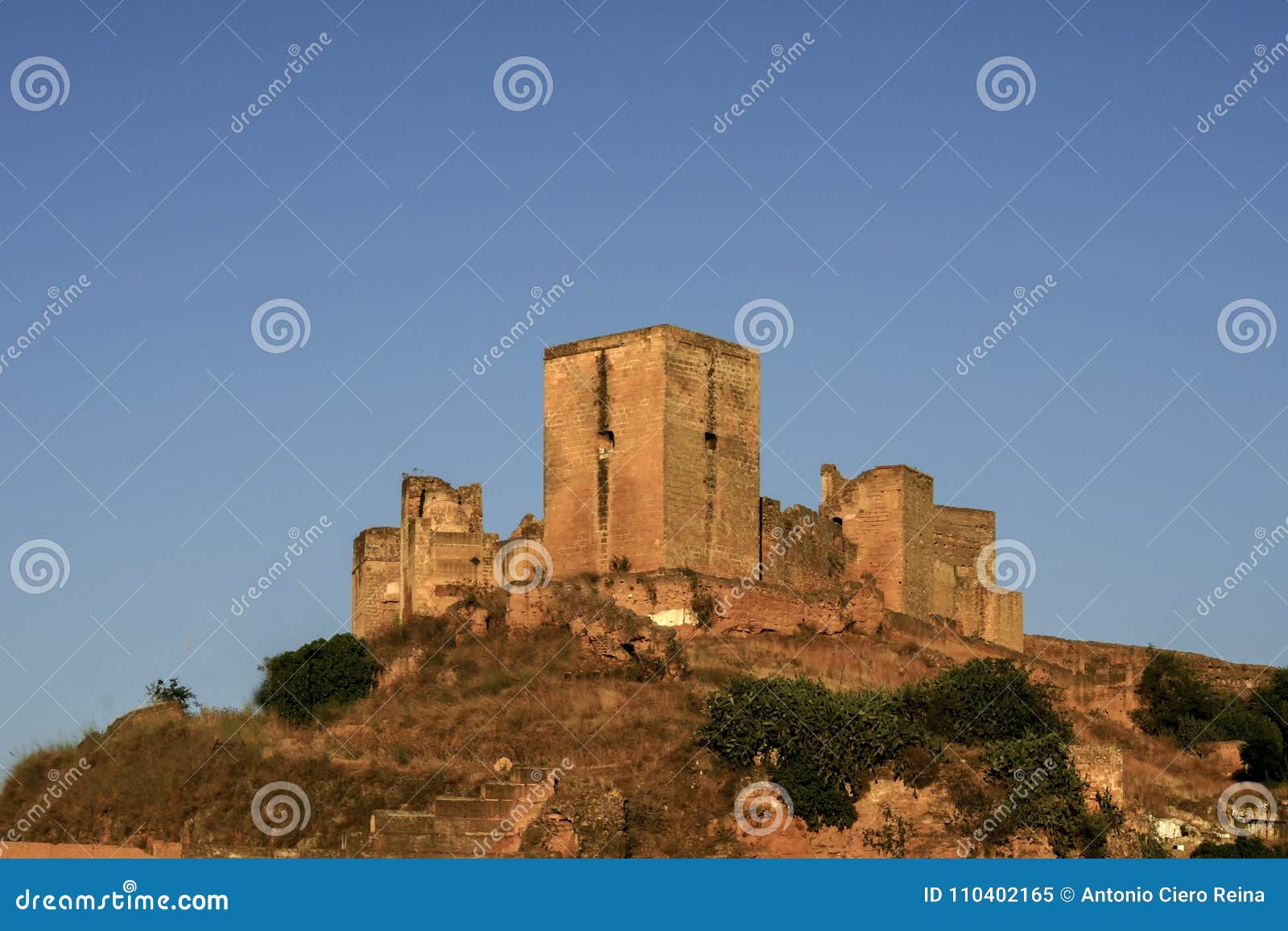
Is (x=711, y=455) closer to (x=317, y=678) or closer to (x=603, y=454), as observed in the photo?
(x=603, y=454)

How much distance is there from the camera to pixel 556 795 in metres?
30.7

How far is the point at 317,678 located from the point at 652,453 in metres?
6.70

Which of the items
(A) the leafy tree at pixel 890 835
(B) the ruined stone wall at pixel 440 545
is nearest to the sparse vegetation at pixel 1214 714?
(A) the leafy tree at pixel 890 835

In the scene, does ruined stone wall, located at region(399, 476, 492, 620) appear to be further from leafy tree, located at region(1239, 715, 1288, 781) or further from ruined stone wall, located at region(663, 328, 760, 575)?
leafy tree, located at region(1239, 715, 1288, 781)

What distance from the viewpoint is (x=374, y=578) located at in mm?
45031

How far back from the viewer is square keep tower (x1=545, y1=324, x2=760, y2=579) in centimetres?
4000

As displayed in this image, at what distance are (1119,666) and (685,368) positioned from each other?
1245cm

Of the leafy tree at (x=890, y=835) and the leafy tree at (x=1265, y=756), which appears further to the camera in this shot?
the leafy tree at (x=1265, y=756)

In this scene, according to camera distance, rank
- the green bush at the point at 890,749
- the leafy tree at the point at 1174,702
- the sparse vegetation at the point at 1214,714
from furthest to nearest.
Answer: the leafy tree at the point at 1174,702
the sparse vegetation at the point at 1214,714
the green bush at the point at 890,749

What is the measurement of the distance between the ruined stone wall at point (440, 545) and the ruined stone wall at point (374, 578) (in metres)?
1.73

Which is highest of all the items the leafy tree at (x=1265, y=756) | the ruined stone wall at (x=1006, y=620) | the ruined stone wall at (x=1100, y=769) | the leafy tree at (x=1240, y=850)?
the ruined stone wall at (x=1006, y=620)

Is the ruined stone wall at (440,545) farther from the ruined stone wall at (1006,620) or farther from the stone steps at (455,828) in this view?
the ruined stone wall at (1006,620)

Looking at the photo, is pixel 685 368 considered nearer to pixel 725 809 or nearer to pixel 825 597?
pixel 825 597

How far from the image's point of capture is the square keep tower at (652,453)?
40000 millimetres
